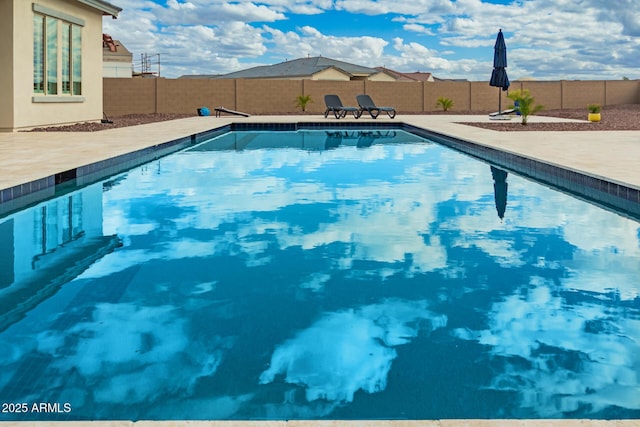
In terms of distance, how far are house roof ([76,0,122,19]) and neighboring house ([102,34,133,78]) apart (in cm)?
2362

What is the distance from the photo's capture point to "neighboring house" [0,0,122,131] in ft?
45.2

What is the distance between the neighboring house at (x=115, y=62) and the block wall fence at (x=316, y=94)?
15830 mm

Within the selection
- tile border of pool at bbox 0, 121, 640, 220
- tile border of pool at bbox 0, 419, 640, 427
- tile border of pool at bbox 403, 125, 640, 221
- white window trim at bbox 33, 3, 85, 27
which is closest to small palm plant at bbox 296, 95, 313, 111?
white window trim at bbox 33, 3, 85, 27

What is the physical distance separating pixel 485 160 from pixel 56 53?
10.3 meters

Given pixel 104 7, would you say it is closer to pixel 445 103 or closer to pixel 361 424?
pixel 445 103

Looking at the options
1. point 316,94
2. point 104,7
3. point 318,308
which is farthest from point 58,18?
point 316,94

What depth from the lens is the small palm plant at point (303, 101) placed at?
28922 millimetres

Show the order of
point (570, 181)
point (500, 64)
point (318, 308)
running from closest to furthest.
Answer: point (318, 308)
point (570, 181)
point (500, 64)

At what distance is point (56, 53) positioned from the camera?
52.1 ft

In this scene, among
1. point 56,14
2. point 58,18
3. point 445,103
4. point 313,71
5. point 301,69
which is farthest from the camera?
point 301,69

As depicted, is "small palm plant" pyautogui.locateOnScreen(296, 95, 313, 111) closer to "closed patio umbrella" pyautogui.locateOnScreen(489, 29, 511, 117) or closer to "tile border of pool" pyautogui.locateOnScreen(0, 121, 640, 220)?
"closed patio umbrella" pyautogui.locateOnScreen(489, 29, 511, 117)

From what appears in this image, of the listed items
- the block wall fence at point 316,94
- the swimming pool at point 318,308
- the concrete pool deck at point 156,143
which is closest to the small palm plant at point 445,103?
the block wall fence at point 316,94

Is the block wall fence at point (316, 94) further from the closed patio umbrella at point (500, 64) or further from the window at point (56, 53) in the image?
the window at point (56, 53)

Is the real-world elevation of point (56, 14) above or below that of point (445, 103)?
above
